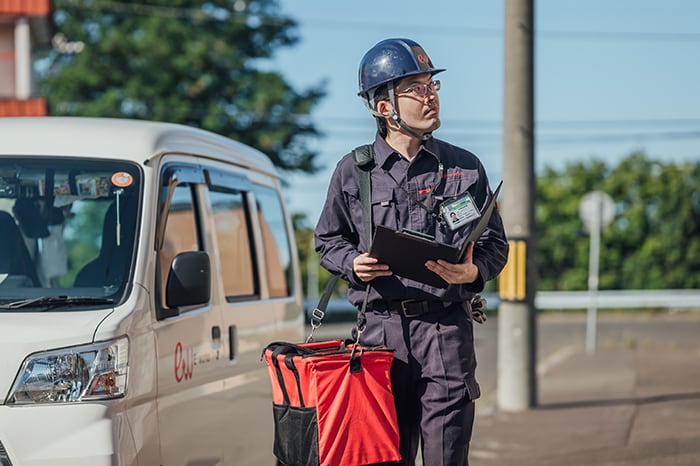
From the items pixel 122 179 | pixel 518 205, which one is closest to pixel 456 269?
pixel 122 179

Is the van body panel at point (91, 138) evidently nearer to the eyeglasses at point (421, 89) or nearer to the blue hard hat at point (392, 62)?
the blue hard hat at point (392, 62)

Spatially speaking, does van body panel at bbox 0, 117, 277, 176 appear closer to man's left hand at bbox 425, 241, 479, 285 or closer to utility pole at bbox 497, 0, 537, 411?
man's left hand at bbox 425, 241, 479, 285

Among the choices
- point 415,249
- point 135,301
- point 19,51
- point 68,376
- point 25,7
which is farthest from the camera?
point 19,51

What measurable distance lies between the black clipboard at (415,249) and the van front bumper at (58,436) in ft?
3.91

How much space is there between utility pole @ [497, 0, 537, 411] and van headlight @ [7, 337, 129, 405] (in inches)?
285

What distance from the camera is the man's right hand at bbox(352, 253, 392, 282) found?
13.3 feet

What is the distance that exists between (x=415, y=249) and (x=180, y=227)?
2.04m

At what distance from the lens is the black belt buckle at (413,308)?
13.6ft

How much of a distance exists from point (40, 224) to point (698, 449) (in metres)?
5.40

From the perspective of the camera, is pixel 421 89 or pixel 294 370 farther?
pixel 421 89

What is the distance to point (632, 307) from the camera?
34.7m

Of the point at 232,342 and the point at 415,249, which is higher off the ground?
the point at 415,249

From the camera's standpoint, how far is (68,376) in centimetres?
414

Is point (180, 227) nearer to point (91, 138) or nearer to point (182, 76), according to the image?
point (91, 138)
